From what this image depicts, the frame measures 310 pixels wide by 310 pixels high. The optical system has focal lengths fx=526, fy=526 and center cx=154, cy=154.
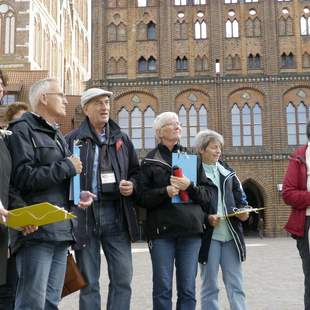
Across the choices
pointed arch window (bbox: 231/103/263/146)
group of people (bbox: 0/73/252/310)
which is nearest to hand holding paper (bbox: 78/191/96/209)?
group of people (bbox: 0/73/252/310)

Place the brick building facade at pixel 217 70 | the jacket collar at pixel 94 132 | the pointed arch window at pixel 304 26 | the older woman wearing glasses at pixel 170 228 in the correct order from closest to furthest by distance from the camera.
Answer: the jacket collar at pixel 94 132
the older woman wearing glasses at pixel 170 228
the brick building facade at pixel 217 70
the pointed arch window at pixel 304 26

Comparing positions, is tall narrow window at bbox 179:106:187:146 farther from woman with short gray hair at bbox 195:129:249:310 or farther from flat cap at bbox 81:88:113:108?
flat cap at bbox 81:88:113:108

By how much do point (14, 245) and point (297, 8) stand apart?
22595mm

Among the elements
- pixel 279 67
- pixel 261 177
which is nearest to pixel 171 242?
pixel 261 177

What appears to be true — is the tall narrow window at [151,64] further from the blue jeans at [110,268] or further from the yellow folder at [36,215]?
the yellow folder at [36,215]

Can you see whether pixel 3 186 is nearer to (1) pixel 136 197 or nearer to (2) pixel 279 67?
(1) pixel 136 197

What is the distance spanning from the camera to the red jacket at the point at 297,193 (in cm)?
430

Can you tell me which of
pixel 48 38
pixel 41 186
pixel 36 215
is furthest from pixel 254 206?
pixel 36 215

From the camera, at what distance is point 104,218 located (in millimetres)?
3826

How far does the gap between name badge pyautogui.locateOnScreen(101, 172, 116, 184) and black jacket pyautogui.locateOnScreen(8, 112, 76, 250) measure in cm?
43

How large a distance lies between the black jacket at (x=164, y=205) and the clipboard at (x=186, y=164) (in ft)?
0.19

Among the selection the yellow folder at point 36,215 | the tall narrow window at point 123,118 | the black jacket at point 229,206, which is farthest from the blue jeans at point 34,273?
the tall narrow window at point 123,118

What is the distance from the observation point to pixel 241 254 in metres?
4.51

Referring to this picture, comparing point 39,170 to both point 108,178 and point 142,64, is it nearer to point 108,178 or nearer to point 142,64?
point 108,178
